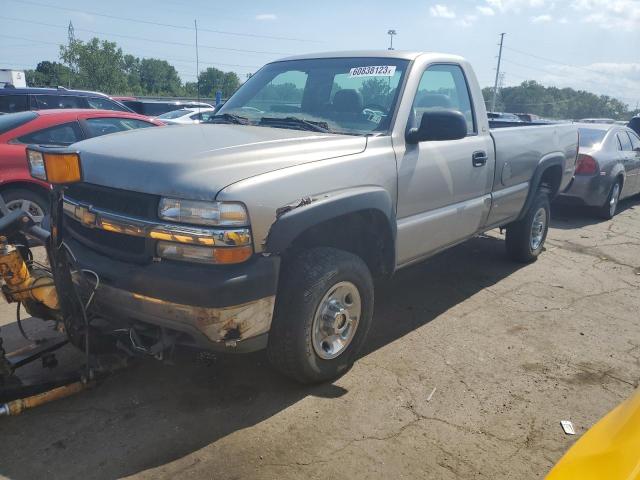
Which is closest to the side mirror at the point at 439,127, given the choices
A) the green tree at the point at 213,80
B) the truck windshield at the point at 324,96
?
the truck windshield at the point at 324,96

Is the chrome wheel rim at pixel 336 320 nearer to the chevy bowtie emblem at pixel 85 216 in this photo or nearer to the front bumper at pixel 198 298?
the front bumper at pixel 198 298

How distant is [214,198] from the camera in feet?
8.23

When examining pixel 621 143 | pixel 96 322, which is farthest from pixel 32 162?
pixel 621 143

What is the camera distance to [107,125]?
6688 millimetres

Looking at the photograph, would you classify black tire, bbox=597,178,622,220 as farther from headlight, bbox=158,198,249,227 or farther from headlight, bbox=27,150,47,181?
headlight, bbox=27,150,47,181

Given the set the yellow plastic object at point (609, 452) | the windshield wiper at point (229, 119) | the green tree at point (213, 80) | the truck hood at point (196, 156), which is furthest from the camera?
the green tree at point (213, 80)

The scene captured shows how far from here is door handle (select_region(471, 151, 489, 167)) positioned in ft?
14.0

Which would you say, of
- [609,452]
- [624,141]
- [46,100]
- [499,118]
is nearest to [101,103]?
[46,100]

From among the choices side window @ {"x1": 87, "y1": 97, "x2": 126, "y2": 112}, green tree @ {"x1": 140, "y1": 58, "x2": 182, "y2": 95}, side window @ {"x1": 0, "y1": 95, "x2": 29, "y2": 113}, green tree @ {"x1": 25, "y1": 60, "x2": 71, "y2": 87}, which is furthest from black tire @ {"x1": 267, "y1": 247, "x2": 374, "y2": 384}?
green tree @ {"x1": 140, "y1": 58, "x2": 182, "y2": 95}

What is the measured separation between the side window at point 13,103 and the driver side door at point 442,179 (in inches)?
285

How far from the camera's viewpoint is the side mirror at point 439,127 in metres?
3.42

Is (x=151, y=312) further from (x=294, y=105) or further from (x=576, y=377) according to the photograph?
(x=576, y=377)

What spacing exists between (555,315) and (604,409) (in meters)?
1.51

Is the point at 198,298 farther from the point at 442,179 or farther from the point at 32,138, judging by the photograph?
the point at 32,138
